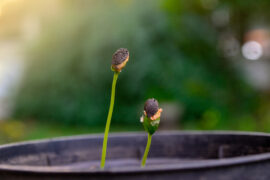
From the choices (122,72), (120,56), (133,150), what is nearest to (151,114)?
(120,56)

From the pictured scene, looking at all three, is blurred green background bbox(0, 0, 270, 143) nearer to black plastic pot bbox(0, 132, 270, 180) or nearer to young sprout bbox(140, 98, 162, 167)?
black plastic pot bbox(0, 132, 270, 180)

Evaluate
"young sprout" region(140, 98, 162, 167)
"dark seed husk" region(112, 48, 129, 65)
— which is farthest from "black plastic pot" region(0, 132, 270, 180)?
"dark seed husk" region(112, 48, 129, 65)

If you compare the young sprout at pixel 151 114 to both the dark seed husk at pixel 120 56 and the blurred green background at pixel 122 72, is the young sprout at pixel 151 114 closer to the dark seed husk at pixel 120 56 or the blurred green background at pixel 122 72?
the dark seed husk at pixel 120 56

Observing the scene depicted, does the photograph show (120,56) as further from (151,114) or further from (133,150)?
(133,150)

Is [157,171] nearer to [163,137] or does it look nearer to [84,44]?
[163,137]

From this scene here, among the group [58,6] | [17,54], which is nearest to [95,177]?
[58,6]

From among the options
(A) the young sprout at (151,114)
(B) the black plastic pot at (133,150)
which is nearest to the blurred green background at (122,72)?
(B) the black plastic pot at (133,150)

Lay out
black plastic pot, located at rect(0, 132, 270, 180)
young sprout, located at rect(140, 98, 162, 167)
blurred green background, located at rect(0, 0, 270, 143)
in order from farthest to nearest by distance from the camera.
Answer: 1. blurred green background, located at rect(0, 0, 270, 143)
2. black plastic pot, located at rect(0, 132, 270, 180)
3. young sprout, located at rect(140, 98, 162, 167)
